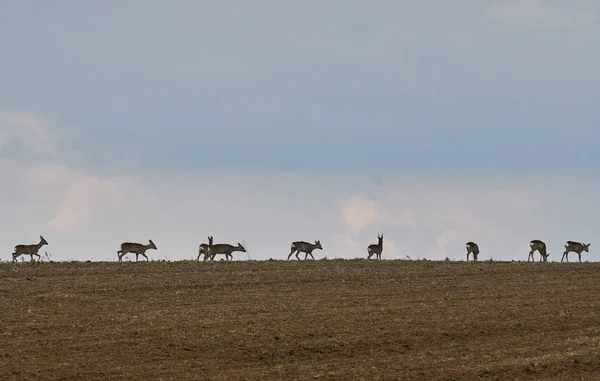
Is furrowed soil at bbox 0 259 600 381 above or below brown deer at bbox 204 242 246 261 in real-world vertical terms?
below

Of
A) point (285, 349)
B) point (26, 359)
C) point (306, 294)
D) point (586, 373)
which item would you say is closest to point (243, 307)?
point (306, 294)

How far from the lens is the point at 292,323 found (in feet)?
83.4

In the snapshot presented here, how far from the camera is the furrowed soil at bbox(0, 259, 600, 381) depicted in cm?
2125

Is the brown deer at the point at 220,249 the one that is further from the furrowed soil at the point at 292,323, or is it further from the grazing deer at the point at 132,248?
the furrowed soil at the point at 292,323

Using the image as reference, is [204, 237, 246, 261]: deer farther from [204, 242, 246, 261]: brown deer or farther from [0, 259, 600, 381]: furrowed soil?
[0, 259, 600, 381]: furrowed soil

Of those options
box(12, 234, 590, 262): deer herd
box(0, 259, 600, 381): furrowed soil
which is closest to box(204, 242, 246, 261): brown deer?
box(12, 234, 590, 262): deer herd

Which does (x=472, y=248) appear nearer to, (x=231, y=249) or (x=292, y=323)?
(x=231, y=249)

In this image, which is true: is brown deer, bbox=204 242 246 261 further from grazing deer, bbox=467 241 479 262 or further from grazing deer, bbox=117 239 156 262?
grazing deer, bbox=467 241 479 262

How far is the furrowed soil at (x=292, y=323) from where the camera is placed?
21.2 metres

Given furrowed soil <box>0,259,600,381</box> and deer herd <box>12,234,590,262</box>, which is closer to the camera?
furrowed soil <box>0,259,600,381</box>

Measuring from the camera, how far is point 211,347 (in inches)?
910

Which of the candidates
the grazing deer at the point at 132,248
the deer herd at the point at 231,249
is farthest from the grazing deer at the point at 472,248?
the grazing deer at the point at 132,248

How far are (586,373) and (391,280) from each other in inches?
520

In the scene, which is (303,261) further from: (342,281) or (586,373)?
(586,373)
